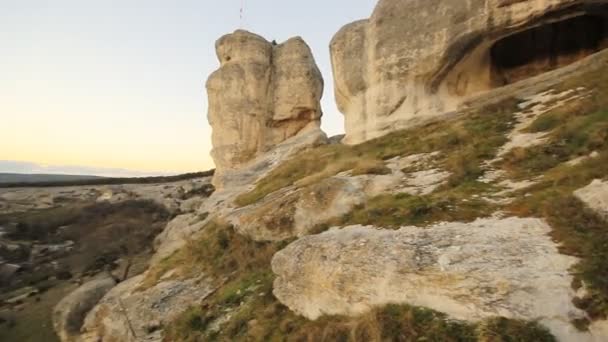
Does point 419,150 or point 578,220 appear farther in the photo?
point 419,150

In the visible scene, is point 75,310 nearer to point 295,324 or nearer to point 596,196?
point 295,324

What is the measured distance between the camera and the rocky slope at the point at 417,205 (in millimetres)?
6420

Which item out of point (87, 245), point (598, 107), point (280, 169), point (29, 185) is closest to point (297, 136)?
point (280, 169)

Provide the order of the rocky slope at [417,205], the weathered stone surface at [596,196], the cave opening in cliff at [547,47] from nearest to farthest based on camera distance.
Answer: the rocky slope at [417,205]
the weathered stone surface at [596,196]
the cave opening in cliff at [547,47]

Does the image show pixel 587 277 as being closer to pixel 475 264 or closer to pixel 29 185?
pixel 475 264

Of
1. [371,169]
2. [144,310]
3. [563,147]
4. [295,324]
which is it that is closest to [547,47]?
[563,147]

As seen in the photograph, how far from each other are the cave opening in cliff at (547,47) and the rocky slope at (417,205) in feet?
0.28

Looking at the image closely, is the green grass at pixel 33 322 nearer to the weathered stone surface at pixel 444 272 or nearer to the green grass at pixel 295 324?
the green grass at pixel 295 324

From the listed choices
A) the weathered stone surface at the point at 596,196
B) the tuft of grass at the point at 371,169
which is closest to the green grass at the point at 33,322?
the tuft of grass at the point at 371,169

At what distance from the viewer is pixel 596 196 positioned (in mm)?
7059

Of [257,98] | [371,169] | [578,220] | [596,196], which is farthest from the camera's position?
[257,98]

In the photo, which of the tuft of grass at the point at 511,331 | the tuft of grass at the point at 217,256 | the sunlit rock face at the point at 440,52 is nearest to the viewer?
the tuft of grass at the point at 511,331

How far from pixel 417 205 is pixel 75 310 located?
1526 centimetres

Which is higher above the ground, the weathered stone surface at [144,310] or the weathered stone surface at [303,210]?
the weathered stone surface at [303,210]
